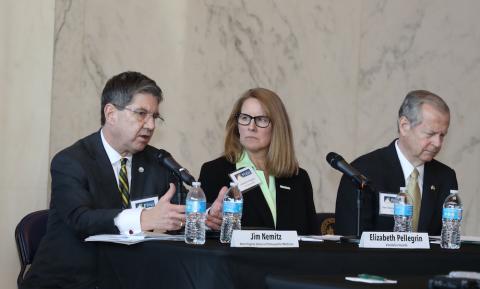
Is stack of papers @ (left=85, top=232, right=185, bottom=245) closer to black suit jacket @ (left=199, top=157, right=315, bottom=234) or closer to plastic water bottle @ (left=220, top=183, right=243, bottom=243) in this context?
plastic water bottle @ (left=220, top=183, right=243, bottom=243)

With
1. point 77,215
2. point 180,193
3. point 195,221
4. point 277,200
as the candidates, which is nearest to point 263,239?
point 195,221

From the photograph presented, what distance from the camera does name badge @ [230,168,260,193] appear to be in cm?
477

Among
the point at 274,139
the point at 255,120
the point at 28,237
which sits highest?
the point at 255,120

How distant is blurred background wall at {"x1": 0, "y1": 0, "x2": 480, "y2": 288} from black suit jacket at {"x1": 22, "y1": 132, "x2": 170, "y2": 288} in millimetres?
1000

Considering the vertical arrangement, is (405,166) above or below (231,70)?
below

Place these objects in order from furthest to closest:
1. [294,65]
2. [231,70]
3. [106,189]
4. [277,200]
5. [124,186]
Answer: [294,65] → [231,70] → [277,200] → [124,186] → [106,189]

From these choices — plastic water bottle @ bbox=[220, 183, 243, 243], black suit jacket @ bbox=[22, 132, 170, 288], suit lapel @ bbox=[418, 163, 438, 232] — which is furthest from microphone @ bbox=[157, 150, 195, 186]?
suit lapel @ bbox=[418, 163, 438, 232]

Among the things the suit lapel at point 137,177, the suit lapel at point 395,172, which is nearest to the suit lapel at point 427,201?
the suit lapel at point 395,172

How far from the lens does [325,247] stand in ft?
12.7

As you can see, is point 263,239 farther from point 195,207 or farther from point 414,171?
point 414,171

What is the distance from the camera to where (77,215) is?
4199mm

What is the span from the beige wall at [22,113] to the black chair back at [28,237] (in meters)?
0.58

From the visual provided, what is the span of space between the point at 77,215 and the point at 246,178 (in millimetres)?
988

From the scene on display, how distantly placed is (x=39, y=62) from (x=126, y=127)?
1171 millimetres
